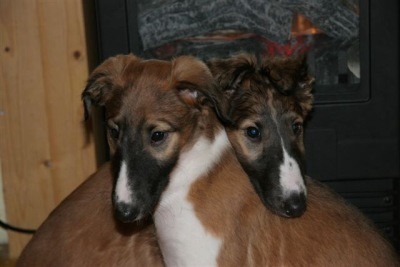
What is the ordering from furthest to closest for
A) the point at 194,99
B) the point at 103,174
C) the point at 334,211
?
the point at 103,174 < the point at 334,211 < the point at 194,99

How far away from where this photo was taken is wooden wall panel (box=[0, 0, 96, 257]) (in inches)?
128

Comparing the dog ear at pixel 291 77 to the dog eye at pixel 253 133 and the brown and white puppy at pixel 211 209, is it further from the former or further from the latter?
the dog eye at pixel 253 133

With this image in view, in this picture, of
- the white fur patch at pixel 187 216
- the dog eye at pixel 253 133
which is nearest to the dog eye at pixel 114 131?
the white fur patch at pixel 187 216

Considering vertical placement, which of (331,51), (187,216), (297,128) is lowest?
(187,216)

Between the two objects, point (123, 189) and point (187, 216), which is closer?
point (123, 189)

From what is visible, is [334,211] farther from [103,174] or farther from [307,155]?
[103,174]

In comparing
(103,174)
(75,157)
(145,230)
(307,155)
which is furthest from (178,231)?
(75,157)

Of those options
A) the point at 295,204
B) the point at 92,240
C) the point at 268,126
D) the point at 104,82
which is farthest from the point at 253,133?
the point at 92,240

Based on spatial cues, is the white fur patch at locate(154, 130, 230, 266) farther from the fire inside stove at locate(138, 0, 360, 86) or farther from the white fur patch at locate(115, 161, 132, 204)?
the fire inside stove at locate(138, 0, 360, 86)

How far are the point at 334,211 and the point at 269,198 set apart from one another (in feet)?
0.97

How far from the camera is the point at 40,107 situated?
11.1 feet

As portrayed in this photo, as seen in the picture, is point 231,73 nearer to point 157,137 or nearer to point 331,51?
point 157,137

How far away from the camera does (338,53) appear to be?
3232mm

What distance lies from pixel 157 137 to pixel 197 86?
0.21 meters
